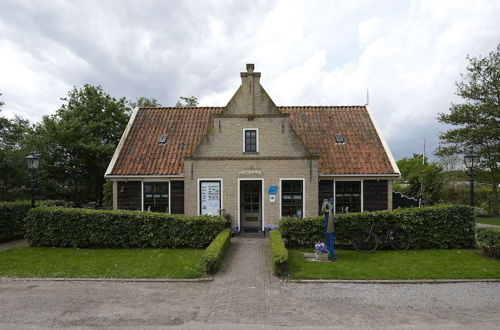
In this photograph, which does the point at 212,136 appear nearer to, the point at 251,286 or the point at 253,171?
the point at 253,171

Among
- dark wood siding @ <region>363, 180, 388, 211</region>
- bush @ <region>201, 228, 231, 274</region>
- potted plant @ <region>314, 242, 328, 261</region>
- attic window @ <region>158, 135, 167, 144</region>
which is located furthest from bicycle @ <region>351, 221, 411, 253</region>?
attic window @ <region>158, 135, 167, 144</region>

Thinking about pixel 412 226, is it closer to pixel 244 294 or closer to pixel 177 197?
pixel 244 294

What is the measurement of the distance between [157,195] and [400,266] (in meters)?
11.9

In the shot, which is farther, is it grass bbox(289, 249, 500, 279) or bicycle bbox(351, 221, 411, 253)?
bicycle bbox(351, 221, 411, 253)

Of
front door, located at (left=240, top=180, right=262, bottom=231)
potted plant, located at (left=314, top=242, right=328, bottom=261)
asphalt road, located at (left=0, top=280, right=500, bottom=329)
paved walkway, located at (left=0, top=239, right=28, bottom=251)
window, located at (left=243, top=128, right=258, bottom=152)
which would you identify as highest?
window, located at (left=243, top=128, right=258, bottom=152)

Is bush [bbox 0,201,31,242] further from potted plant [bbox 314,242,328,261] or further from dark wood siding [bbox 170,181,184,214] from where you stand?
potted plant [bbox 314,242,328,261]

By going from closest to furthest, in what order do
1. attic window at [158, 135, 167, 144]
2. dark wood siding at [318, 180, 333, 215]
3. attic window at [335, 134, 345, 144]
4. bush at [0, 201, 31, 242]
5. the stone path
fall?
the stone path → bush at [0, 201, 31, 242] → dark wood siding at [318, 180, 333, 215] → attic window at [335, 134, 345, 144] → attic window at [158, 135, 167, 144]

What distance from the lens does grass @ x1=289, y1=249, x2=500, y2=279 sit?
9.54 meters

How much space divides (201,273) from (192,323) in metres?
3.15

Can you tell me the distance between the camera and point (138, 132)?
19094 mm

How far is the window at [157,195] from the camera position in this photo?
1712 cm

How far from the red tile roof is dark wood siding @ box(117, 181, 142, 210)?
0.69 metres

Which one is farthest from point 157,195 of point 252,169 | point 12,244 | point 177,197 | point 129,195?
point 12,244

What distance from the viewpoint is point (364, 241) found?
42.7 feet
